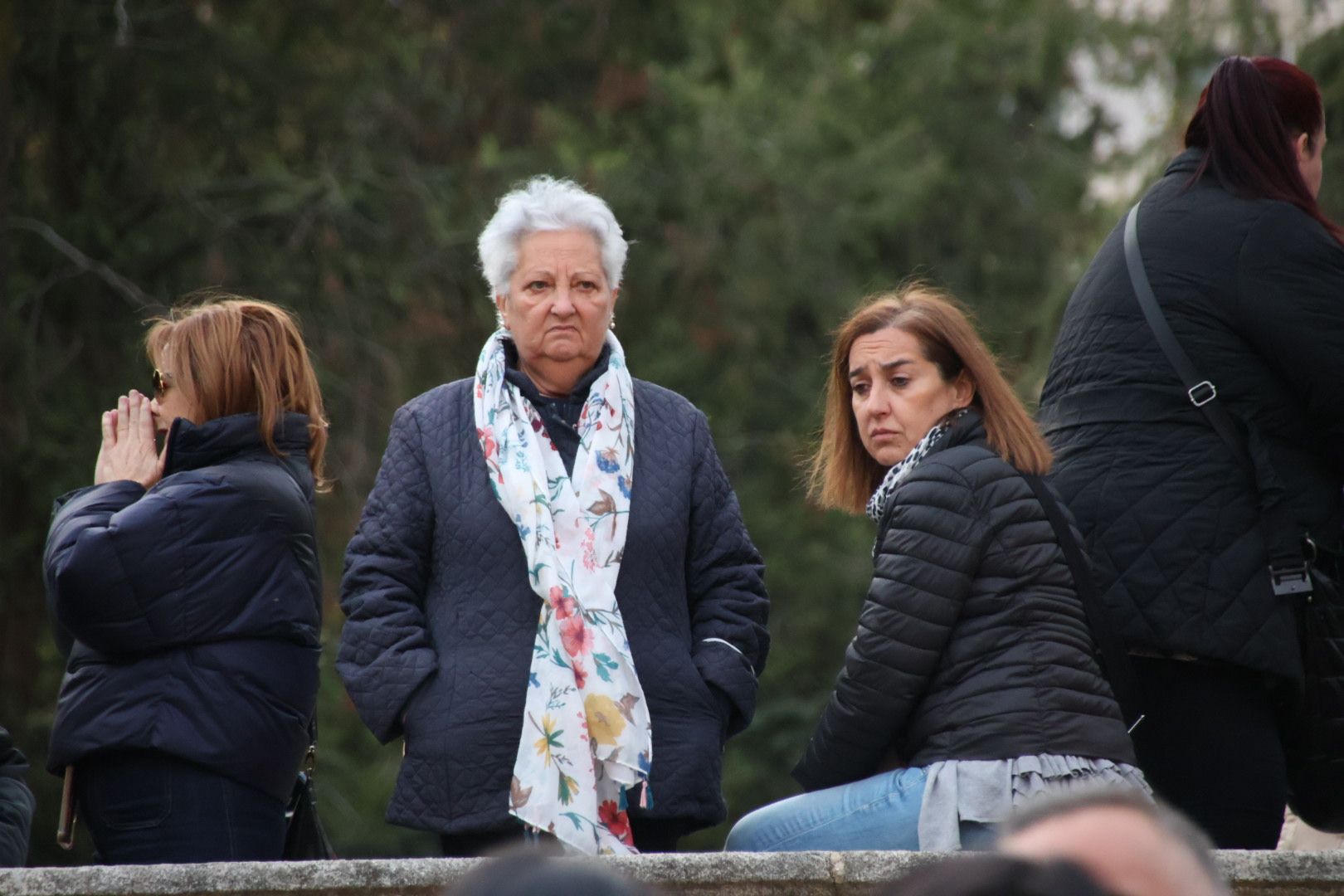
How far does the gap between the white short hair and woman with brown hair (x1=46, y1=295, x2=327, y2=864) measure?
0.51m

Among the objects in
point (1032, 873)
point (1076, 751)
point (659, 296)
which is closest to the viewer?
point (1032, 873)

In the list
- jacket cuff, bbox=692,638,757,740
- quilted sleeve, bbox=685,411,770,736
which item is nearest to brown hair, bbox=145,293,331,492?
quilted sleeve, bbox=685,411,770,736

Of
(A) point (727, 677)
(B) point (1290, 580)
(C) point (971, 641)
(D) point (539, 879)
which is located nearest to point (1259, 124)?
(B) point (1290, 580)

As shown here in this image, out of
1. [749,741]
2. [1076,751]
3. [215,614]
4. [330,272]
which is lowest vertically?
[749,741]

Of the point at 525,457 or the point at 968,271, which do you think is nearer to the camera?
the point at 525,457

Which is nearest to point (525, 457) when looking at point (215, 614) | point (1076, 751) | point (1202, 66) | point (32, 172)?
point (215, 614)

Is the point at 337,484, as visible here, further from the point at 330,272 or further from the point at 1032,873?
the point at 1032,873

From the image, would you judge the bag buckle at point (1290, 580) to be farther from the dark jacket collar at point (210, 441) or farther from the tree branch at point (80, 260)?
the tree branch at point (80, 260)

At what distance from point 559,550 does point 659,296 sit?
899cm

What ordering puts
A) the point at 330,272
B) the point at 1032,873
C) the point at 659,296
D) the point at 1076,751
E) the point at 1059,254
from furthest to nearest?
the point at 1059,254, the point at 659,296, the point at 330,272, the point at 1076,751, the point at 1032,873

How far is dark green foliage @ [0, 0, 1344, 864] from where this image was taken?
30.5 ft

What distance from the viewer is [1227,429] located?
395cm

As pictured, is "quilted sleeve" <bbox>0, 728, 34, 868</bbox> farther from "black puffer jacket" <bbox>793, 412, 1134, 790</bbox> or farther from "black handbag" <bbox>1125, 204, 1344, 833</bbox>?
"black handbag" <bbox>1125, 204, 1344, 833</bbox>

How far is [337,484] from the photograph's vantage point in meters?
9.75
